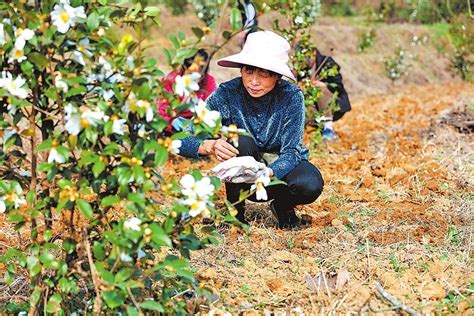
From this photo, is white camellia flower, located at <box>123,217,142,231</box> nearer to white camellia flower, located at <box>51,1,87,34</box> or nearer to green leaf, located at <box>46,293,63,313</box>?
green leaf, located at <box>46,293,63,313</box>

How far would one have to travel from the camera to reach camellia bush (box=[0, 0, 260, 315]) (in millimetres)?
2051


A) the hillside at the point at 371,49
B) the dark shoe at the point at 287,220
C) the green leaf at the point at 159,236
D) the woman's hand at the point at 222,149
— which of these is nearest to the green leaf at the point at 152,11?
the green leaf at the point at 159,236

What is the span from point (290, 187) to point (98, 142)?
4.71 feet

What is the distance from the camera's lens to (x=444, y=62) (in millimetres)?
12992

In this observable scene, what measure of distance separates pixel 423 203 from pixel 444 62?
963 centimetres

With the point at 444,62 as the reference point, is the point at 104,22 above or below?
above

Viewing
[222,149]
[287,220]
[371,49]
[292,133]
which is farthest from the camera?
[371,49]

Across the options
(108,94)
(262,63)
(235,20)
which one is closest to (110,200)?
(108,94)

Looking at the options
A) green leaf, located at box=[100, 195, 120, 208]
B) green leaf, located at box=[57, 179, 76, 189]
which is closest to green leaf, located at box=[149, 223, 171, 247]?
green leaf, located at box=[100, 195, 120, 208]

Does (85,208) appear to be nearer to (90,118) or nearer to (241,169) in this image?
(90,118)

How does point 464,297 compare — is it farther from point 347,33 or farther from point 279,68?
point 347,33

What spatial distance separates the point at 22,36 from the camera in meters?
2.07

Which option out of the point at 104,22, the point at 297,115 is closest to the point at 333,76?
the point at 297,115

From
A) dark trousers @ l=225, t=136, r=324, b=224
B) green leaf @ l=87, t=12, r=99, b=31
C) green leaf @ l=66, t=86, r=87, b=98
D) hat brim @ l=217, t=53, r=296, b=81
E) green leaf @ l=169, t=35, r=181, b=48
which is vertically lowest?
dark trousers @ l=225, t=136, r=324, b=224
